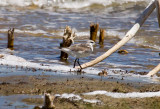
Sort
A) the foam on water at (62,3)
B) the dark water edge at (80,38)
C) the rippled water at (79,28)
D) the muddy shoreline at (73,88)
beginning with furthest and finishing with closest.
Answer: the foam on water at (62,3) < the rippled water at (79,28) < the dark water edge at (80,38) < the muddy shoreline at (73,88)

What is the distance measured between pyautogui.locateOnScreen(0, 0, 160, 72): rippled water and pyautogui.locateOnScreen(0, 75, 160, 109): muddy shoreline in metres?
2.87

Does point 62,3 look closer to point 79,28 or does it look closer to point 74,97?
point 79,28

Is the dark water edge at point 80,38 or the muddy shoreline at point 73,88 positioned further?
the dark water edge at point 80,38

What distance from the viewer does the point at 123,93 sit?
6.20 metres

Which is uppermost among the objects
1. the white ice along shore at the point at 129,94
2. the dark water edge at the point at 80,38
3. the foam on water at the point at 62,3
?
the foam on water at the point at 62,3

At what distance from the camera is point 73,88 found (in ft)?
21.0

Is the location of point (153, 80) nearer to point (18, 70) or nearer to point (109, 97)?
point (109, 97)

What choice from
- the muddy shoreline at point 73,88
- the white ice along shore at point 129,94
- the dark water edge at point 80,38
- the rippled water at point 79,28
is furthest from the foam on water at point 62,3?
the white ice along shore at point 129,94

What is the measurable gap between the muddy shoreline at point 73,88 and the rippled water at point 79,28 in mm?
2868

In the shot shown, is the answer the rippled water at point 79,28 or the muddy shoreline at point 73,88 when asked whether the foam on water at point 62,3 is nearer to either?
the rippled water at point 79,28

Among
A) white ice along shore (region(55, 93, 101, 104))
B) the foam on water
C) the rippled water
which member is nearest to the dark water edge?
the rippled water

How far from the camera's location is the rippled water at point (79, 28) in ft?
37.8

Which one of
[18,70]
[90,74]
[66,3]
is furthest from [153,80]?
[66,3]

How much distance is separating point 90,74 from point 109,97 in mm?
2437
